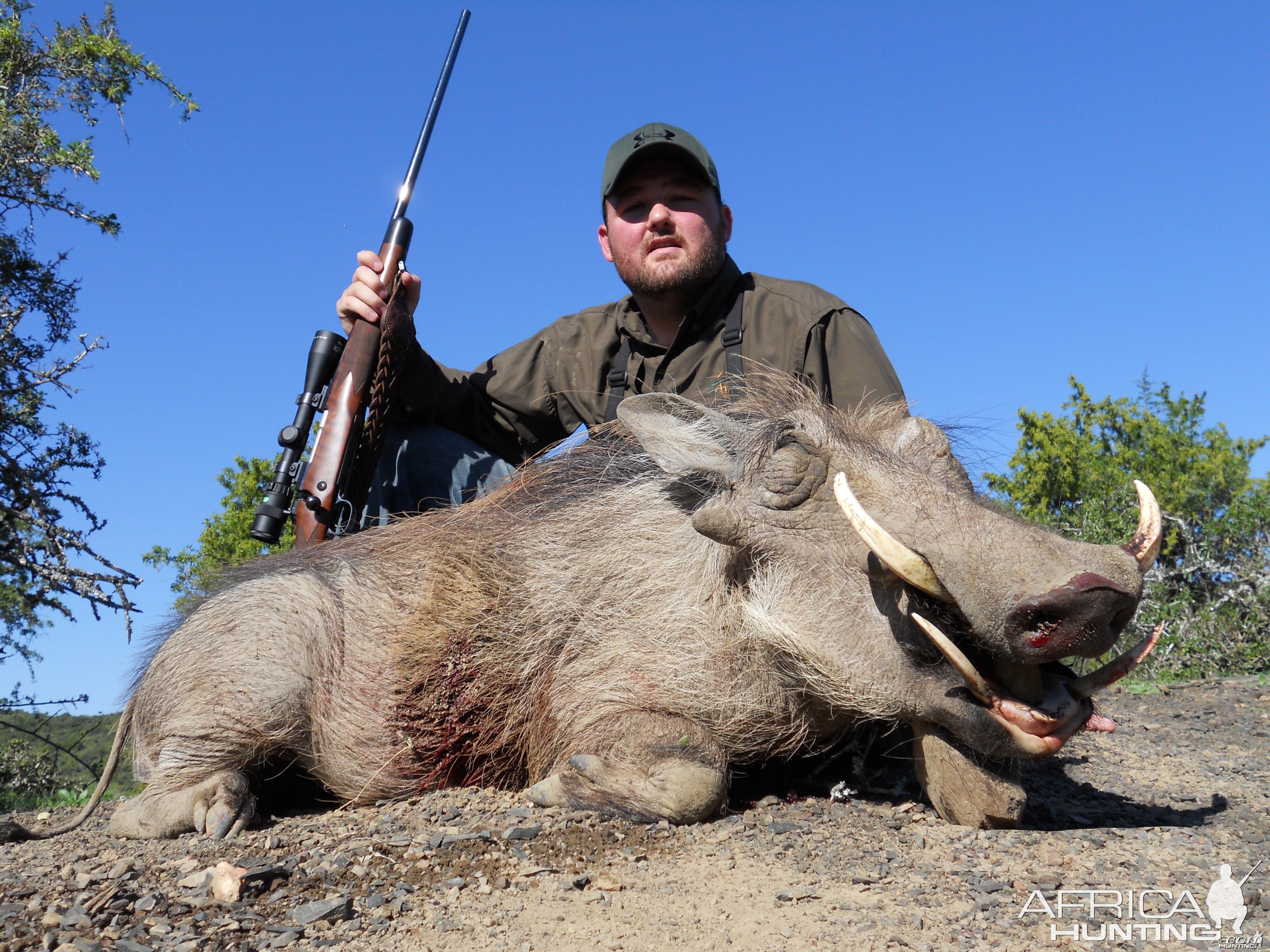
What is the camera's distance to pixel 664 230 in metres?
4.82

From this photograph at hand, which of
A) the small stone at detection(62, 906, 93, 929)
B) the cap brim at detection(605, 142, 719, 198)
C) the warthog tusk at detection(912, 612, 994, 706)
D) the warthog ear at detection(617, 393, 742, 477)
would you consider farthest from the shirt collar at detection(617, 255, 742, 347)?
the small stone at detection(62, 906, 93, 929)

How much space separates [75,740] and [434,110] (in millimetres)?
7149

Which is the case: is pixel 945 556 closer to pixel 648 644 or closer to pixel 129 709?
pixel 648 644

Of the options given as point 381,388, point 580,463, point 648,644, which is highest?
point 381,388

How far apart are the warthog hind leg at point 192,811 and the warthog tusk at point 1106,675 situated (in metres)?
2.48

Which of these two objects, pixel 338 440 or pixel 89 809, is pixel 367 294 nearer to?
pixel 338 440

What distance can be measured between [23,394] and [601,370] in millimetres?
4342

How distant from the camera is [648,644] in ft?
10.1

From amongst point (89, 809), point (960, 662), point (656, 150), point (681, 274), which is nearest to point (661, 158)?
point (656, 150)

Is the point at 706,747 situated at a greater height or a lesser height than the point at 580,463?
lesser

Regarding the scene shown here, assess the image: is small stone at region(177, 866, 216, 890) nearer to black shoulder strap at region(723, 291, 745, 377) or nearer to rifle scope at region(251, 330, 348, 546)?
rifle scope at region(251, 330, 348, 546)

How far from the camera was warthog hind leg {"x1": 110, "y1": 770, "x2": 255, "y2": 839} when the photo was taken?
3078 millimetres

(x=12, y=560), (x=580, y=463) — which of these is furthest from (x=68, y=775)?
(x=580, y=463)

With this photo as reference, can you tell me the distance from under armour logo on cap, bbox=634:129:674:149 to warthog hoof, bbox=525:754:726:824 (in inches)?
125
